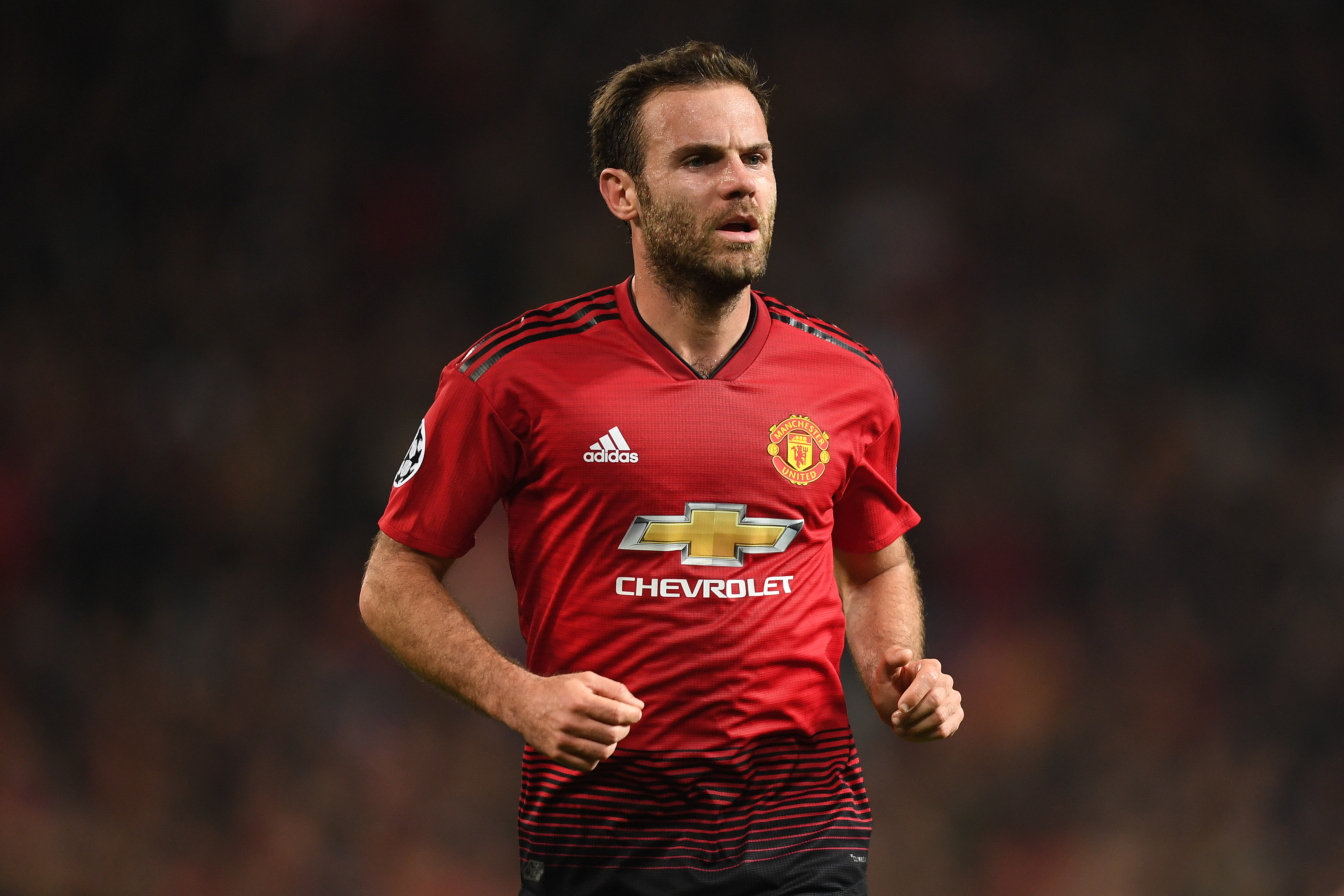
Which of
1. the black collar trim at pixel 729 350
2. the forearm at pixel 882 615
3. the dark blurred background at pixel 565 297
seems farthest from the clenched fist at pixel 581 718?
the dark blurred background at pixel 565 297

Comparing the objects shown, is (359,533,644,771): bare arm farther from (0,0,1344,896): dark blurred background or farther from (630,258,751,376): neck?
(0,0,1344,896): dark blurred background

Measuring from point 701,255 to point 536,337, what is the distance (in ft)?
1.17

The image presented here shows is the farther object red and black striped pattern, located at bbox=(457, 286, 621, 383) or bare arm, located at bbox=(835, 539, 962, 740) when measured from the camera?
red and black striped pattern, located at bbox=(457, 286, 621, 383)

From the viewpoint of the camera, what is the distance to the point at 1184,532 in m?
6.05

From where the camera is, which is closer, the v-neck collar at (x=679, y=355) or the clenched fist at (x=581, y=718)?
the clenched fist at (x=581, y=718)

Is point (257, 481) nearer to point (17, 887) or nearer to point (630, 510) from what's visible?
point (17, 887)

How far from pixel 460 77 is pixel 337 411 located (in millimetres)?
1751

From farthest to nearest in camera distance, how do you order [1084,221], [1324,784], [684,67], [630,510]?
1. [1084,221]
2. [1324,784]
3. [684,67]
4. [630,510]

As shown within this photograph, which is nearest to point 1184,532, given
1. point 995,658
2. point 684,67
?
point 995,658

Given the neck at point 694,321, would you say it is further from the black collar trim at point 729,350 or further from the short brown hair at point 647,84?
the short brown hair at point 647,84

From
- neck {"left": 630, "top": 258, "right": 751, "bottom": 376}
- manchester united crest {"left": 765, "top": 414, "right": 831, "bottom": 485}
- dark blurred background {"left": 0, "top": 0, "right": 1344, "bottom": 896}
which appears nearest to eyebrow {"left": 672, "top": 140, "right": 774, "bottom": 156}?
neck {"left": 630, "top": 258, "right": 751, "bottom": 376}

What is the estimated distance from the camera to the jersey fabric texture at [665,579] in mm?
2332

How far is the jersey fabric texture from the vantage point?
2.33m

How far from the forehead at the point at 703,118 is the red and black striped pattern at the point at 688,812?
1151mm
